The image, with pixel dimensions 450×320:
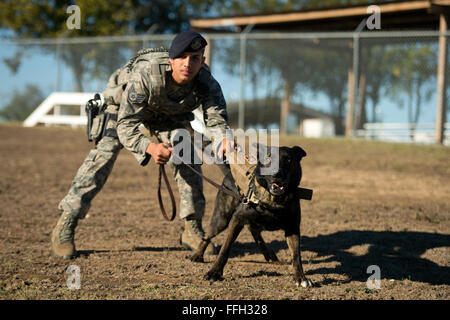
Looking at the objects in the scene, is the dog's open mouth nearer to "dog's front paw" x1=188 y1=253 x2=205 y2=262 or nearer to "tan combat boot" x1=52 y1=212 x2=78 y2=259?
"dog's front paw" x1=188 y1=253 x2=205 y2=262

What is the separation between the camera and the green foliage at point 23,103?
20328 millimetres

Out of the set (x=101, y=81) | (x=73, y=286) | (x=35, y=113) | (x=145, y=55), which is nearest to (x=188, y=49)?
(x=145, y=55)

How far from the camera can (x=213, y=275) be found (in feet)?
15.1

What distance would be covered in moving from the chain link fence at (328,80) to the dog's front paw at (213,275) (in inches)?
420

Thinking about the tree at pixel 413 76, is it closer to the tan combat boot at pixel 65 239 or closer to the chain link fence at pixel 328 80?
the chain link fence at pixel 328 80

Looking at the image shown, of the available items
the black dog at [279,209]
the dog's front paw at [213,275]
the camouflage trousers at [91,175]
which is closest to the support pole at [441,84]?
the camouflage trousers at [91,175]

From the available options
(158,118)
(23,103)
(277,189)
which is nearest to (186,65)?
(158,118)

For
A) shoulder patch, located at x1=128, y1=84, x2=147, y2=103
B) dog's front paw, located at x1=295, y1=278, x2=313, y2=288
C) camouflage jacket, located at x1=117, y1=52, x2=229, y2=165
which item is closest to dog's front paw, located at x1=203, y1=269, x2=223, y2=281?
dog's front paw, located at x1=295, y1=278, x2=313, y2=288

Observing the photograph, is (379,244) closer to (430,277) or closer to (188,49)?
(430,277)

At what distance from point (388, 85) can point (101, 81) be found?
9.72 meters

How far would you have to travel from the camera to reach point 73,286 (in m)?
4.30

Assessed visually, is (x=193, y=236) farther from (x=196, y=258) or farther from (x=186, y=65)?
(x=186, y=65)

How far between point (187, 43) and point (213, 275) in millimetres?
2023

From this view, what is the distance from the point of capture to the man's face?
15.9ft
